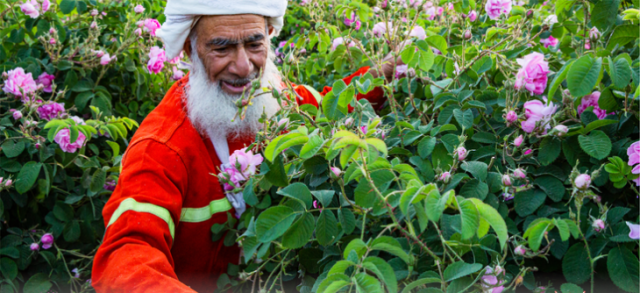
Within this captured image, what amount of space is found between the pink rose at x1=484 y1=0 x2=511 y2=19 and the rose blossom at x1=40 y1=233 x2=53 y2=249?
2.15m

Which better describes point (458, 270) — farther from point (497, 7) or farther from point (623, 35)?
point (497, 7)

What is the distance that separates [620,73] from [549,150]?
24 cm

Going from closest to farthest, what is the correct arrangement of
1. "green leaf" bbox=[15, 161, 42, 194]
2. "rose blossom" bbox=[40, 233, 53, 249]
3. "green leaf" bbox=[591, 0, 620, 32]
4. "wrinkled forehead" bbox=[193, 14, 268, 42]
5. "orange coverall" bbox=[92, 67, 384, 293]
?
1. "green leaf" bbox=[591, 0, 620, 32]
2. "orange coverall" bbox=[92, 67, 384, 293]
3. "wrinkled forehead" bbox=[193, 14, 268, 42]
4. "green leaf" bbox=[15, 161, 42, 194]
5. "rose blossom" bbox=[40, 233, 53, 249]

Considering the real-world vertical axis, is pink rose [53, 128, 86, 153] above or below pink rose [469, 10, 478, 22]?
below

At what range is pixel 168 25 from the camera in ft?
7.16

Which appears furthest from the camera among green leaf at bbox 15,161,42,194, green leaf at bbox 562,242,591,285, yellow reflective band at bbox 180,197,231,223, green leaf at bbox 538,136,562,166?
green leaf at bbox 15,161,42,194

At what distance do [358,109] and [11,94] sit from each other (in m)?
2.08

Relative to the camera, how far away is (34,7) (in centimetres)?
272

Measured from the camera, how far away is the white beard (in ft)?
7.03

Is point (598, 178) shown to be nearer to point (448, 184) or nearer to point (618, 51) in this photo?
point (448, 184)

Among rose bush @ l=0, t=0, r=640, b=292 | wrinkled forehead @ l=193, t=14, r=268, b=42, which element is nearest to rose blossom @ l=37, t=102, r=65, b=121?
rose bush @ l=0, t=0, r=640, b=292

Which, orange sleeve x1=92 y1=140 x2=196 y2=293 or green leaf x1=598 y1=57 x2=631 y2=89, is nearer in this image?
green leaf x1=598 y1=57 x2=631 y2=89

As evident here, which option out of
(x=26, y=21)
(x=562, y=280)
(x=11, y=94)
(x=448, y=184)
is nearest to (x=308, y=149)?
(x=448, y=184)

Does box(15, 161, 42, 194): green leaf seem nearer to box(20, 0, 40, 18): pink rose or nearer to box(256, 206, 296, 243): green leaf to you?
box(20, 0, 40, 18): pink rose
